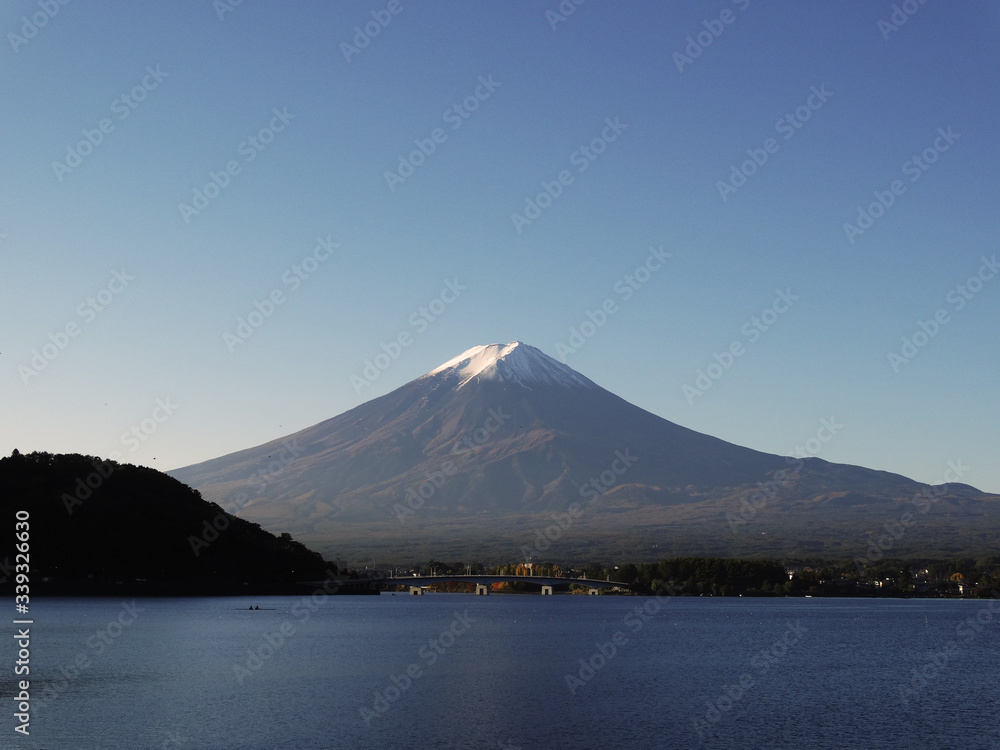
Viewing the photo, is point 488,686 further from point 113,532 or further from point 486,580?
point 486,580

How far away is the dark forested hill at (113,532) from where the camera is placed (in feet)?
320

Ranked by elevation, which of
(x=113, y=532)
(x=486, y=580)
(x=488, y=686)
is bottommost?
(x=488, y=686)

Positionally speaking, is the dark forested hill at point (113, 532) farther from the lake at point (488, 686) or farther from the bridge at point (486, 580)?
the bridge at point (486, 580)

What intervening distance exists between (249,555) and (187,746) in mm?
93274

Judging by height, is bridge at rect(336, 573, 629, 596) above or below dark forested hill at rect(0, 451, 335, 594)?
below

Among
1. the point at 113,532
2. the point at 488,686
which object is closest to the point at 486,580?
the point at 113,532

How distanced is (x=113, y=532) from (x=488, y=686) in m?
67.4

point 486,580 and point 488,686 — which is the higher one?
point 486,580

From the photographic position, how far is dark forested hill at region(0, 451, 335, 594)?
3844 inches

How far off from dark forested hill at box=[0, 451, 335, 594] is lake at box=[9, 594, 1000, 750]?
1923cm

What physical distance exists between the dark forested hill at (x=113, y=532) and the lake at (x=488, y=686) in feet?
63.1

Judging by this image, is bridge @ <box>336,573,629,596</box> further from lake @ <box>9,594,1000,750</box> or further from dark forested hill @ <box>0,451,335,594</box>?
lake @ <box>9,594,1000,750</box>

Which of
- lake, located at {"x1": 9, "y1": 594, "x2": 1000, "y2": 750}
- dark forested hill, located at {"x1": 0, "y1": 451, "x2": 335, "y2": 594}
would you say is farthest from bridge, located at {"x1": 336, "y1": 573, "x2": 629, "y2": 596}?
lake, located at {"x1": 9, "y1": 594, "x2": 1000, "y2": 750}

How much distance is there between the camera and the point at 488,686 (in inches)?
1668
